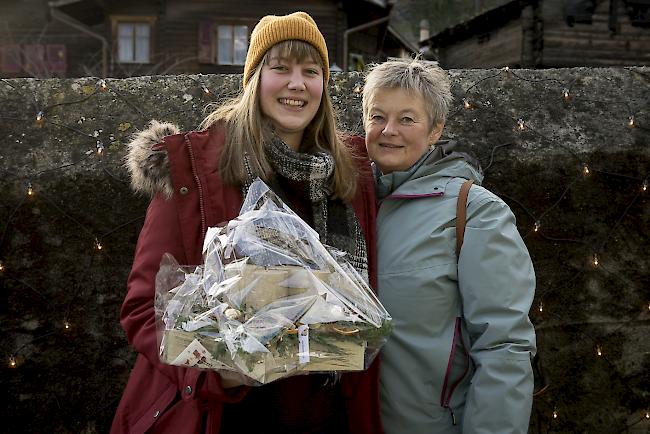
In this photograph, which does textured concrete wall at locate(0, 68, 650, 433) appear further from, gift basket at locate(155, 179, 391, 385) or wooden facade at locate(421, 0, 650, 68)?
wooden facade at locate(421, 0, 650, 68)

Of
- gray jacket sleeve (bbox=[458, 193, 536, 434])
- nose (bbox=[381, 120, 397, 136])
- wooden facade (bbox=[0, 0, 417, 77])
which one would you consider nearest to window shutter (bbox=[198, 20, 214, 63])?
wooden facade (bbox=[0, 0, 417, 77])

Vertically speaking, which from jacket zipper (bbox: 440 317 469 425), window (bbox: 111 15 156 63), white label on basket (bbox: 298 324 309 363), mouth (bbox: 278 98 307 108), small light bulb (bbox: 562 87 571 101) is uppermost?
window (bbox: 111 15 156 63)

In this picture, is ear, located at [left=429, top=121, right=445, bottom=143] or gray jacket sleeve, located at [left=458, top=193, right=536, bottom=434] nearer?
gray jacket sleeve, located at [left=458, top=193, right=536, bottom=434]

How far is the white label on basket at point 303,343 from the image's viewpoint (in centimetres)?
148

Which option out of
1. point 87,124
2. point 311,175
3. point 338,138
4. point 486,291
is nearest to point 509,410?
point 486,291

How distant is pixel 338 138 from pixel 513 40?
1424 centimetres

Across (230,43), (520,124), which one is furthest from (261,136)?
(230,43)

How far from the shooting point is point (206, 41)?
48.5ft

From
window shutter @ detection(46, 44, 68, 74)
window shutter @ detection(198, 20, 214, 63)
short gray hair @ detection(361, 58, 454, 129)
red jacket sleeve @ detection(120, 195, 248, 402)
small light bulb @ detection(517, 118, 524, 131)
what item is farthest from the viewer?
window shutter @ detection(46, 44, 68, 74)

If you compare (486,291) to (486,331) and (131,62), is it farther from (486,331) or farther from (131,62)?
(131,62)

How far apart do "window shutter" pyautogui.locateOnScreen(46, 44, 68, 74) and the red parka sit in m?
16.1

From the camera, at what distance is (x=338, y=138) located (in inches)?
90.3

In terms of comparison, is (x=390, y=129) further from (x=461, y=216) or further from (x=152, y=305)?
(x=152, y=305)

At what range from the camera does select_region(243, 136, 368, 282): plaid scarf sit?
2.02 meters
